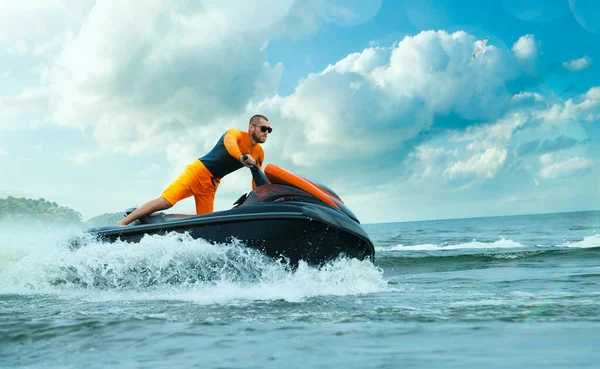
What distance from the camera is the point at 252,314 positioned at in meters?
3.73

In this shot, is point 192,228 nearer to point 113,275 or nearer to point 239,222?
point 239,222

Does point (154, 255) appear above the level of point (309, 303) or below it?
above

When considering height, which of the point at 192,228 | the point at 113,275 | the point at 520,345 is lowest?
the point at 520,345

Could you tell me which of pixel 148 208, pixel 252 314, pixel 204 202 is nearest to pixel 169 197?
pixel 148 208

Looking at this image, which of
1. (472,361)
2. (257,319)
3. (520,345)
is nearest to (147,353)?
(257,319)

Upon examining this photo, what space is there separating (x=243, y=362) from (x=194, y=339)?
0.56 m

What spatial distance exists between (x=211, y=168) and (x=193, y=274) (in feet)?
3.83

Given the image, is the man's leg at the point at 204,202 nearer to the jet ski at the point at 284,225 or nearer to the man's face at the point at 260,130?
the jet ski at the point at 284,225

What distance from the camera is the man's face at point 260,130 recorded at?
18.7ft

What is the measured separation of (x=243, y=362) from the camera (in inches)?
98.7

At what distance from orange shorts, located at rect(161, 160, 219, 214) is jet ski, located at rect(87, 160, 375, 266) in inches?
16.1

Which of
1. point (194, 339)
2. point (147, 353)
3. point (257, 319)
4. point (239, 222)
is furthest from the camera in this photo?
point (239, 222)

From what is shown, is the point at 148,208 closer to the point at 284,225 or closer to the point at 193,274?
the point at 193,274

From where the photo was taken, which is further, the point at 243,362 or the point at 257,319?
the point at 257,319
